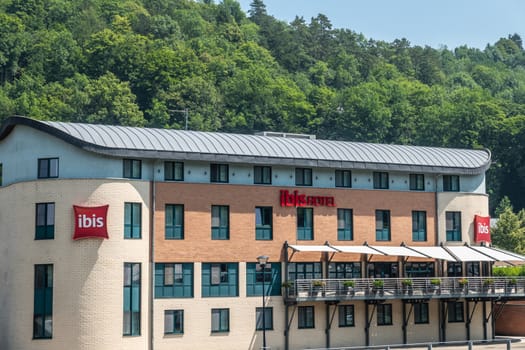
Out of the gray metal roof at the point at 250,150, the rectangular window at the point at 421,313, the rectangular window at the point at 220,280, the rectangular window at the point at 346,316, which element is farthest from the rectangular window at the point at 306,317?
the gray metal roof at the point at 250,150

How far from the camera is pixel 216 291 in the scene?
215ft

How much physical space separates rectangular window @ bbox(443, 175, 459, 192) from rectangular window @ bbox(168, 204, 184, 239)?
20224 mm

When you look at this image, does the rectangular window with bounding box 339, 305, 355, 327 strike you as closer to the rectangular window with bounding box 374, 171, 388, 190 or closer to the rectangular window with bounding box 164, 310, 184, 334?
the rectangular window with bounding box 374, 171, 388, 190

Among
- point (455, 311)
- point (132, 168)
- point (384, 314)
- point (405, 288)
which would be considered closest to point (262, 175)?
point (132, 168)

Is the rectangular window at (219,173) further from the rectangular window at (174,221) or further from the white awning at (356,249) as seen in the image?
the white awning at (356,249)

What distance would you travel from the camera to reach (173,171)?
64812 mm

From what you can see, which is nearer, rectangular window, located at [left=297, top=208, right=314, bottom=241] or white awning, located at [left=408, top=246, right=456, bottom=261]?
rectangular window, located at [left=297, top=208, right=314, bottom=241]

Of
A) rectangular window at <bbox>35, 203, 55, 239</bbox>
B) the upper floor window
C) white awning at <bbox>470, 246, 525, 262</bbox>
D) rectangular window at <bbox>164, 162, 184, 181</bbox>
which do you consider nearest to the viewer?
rectangular window at <bbox>35, 203, 55, 239</bbox>

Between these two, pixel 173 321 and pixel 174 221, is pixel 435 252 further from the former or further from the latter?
pixel 173 321

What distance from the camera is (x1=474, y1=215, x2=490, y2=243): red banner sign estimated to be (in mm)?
75625

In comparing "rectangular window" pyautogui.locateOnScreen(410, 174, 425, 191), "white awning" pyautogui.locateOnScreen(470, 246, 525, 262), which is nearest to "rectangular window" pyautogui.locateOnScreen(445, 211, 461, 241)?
"white awning" pyautogui.locateOnScreen(470, 246, 525, 262)

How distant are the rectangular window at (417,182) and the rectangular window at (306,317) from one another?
11.5 meters

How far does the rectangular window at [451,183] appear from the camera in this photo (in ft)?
Result: 245

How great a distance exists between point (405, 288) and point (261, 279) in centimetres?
964
